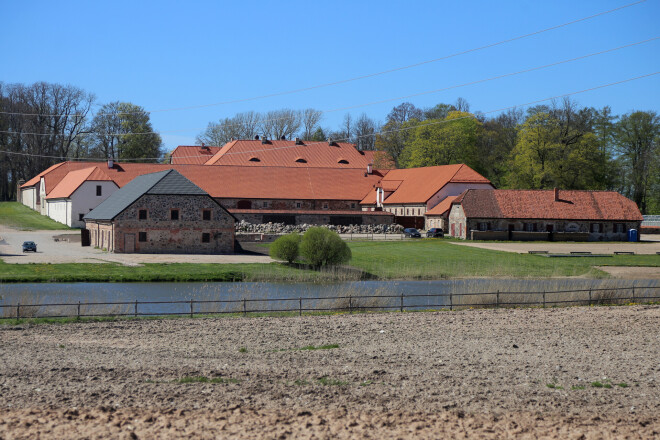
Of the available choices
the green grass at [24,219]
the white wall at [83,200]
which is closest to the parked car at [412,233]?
the white wall at [83,200]

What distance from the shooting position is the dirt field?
14367mm

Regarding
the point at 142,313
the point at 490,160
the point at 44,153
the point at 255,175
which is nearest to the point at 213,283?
the point at 142,313

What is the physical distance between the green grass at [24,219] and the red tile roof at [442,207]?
3625cm

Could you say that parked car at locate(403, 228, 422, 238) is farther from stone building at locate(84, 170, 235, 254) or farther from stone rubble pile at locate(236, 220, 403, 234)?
stone building at locate(84, 170, 235, 254)

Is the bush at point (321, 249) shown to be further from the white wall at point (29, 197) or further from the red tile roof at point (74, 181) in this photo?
the white wall at point (29, 197)

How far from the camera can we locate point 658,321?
27.5 metres

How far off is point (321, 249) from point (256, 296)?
12.7 meters

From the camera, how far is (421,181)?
85938 millimetres

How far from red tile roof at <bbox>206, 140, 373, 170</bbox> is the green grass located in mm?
23095

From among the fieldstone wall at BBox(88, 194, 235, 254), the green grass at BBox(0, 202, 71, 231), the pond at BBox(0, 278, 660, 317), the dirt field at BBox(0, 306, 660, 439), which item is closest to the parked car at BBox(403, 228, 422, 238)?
the fieldstone wall at BBox(88, 194, 235, 254)

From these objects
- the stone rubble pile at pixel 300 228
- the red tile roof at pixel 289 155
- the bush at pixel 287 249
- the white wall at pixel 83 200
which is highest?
the red tile roof at pixel 289 155

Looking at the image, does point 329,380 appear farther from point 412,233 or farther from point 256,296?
point 412,233

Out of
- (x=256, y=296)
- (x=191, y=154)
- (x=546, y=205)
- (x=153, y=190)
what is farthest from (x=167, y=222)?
(x=191, y=154)

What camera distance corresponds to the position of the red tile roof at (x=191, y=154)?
359 feet
